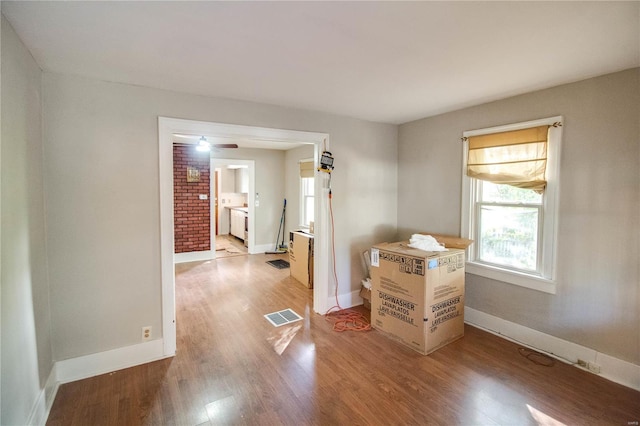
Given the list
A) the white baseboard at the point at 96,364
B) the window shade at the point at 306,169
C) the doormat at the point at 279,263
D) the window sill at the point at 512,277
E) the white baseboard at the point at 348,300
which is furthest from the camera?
the window shade at the point at 306,169

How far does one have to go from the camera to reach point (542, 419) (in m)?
1.98

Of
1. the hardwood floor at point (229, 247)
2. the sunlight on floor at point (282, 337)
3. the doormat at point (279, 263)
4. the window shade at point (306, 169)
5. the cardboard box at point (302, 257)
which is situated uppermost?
the window shade at point (306, 169)

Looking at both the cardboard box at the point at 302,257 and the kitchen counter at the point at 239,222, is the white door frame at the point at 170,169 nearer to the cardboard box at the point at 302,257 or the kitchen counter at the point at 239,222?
the cardboard box at the point at 302,257

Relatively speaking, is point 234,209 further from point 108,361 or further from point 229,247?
point 108,361

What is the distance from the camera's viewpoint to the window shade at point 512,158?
2.77 metres

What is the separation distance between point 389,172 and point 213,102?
8.02 feet

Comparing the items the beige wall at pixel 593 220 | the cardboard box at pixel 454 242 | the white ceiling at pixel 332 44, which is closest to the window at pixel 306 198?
the cardboard box at pixel 454 242

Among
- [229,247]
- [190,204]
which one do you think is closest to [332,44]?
[190,204]

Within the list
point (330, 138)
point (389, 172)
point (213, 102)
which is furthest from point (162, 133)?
point (389, 172)

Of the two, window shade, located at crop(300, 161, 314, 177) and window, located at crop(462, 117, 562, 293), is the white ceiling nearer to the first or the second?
window, located at crop(462, 117, 562, 293)

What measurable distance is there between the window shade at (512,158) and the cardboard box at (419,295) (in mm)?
876

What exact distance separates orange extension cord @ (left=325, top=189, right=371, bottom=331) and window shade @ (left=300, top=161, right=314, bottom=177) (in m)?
2.58

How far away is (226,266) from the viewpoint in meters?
5.86

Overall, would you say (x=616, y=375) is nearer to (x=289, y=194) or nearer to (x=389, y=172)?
(x=389, y=172)
